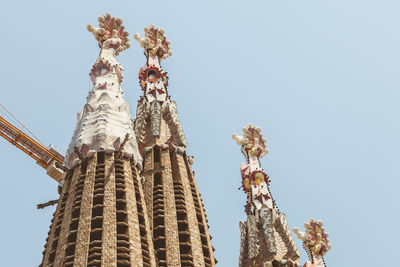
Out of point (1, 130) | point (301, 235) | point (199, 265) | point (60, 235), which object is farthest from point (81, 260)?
point (1, 130)

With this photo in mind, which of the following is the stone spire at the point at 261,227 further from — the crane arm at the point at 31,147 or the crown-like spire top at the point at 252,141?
the crane arm at the point at 31,147

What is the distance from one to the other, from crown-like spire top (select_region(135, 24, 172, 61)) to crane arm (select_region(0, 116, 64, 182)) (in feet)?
28.9

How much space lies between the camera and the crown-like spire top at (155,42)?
53.2 metres

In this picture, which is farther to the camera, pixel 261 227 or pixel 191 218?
pixel 261 227

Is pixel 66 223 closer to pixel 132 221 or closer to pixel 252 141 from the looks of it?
pixel 132 221

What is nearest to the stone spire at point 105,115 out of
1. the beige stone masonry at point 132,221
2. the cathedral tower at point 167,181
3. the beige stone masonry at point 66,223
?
the beige stone masonry at point 66,223

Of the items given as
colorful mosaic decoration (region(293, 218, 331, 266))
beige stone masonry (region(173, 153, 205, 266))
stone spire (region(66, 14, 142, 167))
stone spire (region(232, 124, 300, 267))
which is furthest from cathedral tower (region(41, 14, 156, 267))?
colorful mosaic decoration (region(293, 218, 331, 266))

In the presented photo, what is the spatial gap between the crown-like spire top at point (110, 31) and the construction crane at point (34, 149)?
27.2ft

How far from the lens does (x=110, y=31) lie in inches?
1944

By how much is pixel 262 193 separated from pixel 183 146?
18.3 feet

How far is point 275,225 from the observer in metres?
43.0

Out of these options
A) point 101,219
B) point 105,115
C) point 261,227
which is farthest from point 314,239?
point 101,219

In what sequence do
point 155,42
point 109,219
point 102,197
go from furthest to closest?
point 155,42, point 102,197, point 109,219

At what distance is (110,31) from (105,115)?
13.7 meters
